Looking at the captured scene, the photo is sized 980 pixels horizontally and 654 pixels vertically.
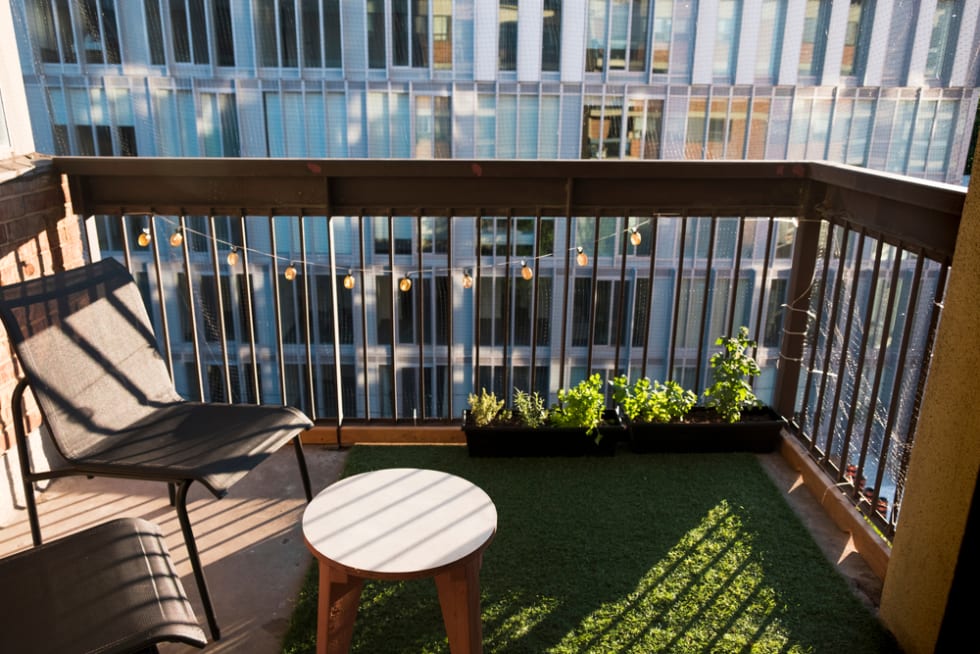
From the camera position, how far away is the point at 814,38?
39.1 feet

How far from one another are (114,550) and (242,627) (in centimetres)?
55

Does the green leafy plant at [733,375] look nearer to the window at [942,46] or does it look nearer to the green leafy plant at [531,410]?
the green leafy plant at [531,410]

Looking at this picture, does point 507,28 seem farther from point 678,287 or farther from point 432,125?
point 678,287

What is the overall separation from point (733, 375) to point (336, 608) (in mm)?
1810

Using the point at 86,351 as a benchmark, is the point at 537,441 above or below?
below

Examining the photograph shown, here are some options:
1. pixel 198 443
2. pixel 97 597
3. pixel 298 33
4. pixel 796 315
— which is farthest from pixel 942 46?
pixel 97 597

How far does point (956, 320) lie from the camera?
1625mm

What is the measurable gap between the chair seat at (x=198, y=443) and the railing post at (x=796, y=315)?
1.92m

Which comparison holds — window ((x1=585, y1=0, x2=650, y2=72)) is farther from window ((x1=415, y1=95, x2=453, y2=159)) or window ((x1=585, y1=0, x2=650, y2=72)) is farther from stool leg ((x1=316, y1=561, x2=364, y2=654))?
stool leg ((x1=316, y1=561, x2=364, y2=654))

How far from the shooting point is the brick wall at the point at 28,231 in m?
2.29

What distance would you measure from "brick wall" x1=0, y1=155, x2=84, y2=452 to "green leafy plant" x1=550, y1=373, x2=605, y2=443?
1.91 metres

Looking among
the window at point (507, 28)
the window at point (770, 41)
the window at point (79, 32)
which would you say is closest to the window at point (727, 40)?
the window at point (770, 41)

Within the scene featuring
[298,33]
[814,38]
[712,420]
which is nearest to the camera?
[712,420]

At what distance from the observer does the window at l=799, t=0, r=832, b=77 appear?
458 inches
